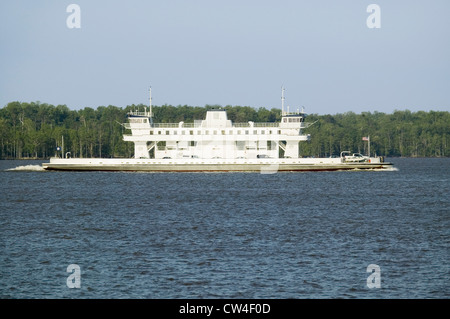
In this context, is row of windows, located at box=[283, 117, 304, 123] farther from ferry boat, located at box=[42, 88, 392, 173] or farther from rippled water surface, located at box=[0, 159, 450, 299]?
rippled water surface, located at box=[0, 159, 450, 299]

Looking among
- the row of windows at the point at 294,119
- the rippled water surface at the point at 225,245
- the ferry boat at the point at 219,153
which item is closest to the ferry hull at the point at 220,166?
the ferry boat at the point at 219,153

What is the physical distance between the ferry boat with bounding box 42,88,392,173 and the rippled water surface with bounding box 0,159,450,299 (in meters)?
28.1

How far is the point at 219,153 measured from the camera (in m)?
89.6

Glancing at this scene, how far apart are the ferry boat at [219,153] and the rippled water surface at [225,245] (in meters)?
Result: 28.1

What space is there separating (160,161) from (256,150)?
1317 cm

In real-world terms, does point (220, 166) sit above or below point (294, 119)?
below

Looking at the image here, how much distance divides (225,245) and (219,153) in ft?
194

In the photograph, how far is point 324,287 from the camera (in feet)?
75.9

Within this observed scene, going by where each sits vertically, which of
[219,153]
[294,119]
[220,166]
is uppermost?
[294,119]

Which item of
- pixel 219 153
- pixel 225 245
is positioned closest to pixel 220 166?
pixel 219 153

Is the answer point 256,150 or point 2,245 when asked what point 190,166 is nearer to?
point 256,150

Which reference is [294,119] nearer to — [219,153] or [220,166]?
[219,153]

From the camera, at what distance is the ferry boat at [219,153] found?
86.5 metres
